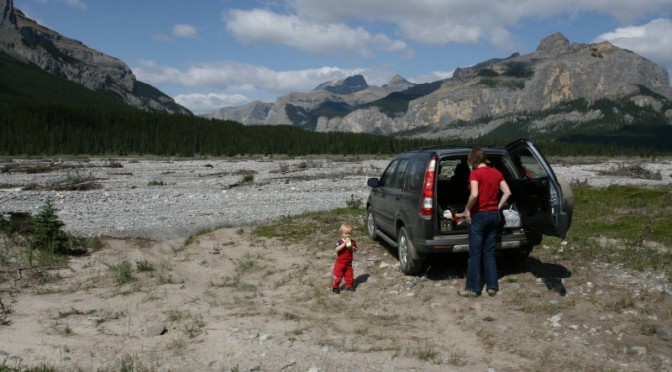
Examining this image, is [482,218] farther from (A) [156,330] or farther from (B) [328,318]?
(A) [156,330]

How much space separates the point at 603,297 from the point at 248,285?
5.64 meters

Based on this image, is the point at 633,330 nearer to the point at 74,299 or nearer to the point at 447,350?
the point at 447,350

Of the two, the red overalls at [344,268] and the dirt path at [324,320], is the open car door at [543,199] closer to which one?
the dirt path at [324,320]

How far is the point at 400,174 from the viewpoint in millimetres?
10172

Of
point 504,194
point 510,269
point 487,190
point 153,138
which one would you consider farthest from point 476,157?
point 153,138

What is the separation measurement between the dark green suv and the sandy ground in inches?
26.3

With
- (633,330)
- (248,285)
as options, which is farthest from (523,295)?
(248,285)

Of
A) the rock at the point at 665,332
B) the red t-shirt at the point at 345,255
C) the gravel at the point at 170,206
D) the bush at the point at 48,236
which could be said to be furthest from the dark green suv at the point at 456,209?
the gravel at the point at 170,206

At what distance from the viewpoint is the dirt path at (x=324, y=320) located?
5.74m

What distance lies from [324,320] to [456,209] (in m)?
4.05

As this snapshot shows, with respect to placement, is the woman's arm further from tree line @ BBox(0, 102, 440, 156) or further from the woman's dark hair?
tree line @ BBox(0, 102, 440, 156)

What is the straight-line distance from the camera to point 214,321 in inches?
280

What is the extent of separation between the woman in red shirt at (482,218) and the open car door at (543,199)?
77 centimetres

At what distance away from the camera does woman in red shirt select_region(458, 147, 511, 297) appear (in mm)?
7715
